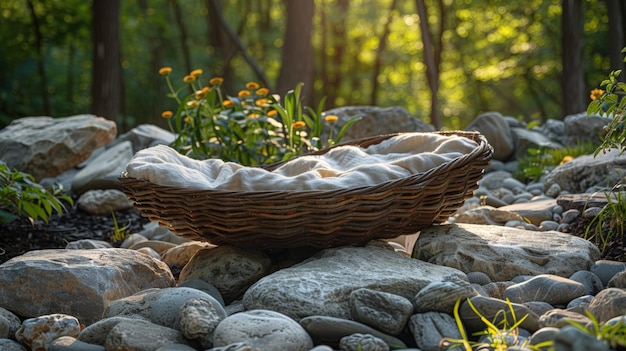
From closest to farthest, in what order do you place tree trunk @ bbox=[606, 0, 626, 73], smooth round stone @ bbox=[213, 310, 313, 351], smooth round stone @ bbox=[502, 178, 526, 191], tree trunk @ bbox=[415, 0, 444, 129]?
smooth round stone @ bbox=[213, 310, 313, 351], smooth round stone @ bbox=[502, 178, 526, 191], tree trunk @ bbox=[415, 0, 444, 129], tree trunk @ bbox=[606, 0, 626, 73]

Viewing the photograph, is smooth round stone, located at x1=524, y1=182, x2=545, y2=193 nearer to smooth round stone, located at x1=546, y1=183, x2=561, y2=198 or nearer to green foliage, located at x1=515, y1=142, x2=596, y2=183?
green foliage, located at x1=515, y1=142, x2=596, y2=183

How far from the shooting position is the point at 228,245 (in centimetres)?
326

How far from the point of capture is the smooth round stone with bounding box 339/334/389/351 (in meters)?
2.22

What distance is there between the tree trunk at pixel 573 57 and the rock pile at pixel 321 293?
6731 mm

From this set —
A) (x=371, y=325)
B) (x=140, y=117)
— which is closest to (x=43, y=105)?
(x=140, y=117)

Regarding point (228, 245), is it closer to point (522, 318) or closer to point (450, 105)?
point (522, 318)

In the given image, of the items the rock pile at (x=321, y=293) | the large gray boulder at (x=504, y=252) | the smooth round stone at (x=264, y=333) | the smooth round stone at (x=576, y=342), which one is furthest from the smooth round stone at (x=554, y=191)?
the smooth round stone at (x=576, y=342)

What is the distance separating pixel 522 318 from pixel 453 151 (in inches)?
45.0

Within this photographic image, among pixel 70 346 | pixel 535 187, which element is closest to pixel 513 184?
pixel 535 187

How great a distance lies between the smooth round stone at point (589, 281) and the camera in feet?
9.55

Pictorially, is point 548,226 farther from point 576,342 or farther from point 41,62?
point 41,62

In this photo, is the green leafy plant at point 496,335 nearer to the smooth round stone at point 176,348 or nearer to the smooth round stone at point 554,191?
the smooth round stone at point 176,348

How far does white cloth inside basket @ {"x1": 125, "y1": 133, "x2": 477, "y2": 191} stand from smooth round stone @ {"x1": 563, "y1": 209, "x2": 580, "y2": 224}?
3.07 feet

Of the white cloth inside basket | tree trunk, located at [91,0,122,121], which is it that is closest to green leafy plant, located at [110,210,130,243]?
the white cloth inside basket
